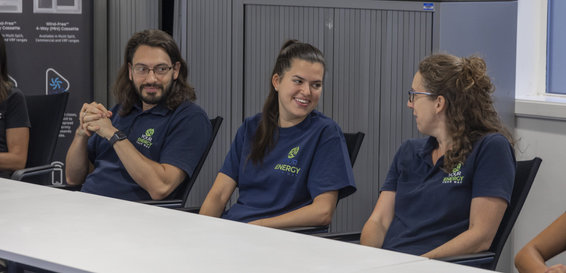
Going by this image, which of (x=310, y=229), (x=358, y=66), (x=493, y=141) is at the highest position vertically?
(x=358, y=66)

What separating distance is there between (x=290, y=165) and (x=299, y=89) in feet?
0.90

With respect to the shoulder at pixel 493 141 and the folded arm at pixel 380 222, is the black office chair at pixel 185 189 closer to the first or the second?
the folded arm at pixel 380 222

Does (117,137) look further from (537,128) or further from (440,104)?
(537,128)

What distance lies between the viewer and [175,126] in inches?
121

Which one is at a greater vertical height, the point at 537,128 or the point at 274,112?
the point at 274,112

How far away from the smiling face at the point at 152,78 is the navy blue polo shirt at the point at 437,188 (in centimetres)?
111

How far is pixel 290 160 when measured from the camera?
2.71m

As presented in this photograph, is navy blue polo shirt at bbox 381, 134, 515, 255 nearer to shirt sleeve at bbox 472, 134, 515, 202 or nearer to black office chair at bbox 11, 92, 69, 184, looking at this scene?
shirt sleeve at bbox 472, 134, 515, 202

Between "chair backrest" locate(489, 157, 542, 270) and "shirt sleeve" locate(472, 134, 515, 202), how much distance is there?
0.07 m

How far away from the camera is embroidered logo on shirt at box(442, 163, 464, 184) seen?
228 centimetres

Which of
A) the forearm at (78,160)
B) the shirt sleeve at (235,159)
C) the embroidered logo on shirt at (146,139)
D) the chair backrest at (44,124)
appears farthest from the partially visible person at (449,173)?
the chair backrest at (44,124)

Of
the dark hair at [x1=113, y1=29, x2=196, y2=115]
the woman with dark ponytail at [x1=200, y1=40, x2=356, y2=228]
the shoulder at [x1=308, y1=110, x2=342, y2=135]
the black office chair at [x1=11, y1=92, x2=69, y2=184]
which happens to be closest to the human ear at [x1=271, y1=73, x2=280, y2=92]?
the woman with dark ponytail at [x1=200, y1=40, x2=356, y2=228]

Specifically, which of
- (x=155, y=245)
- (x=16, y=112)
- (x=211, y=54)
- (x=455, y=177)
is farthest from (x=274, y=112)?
(x=16, y=112)

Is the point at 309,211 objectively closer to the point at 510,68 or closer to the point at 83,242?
the point at 83,242
